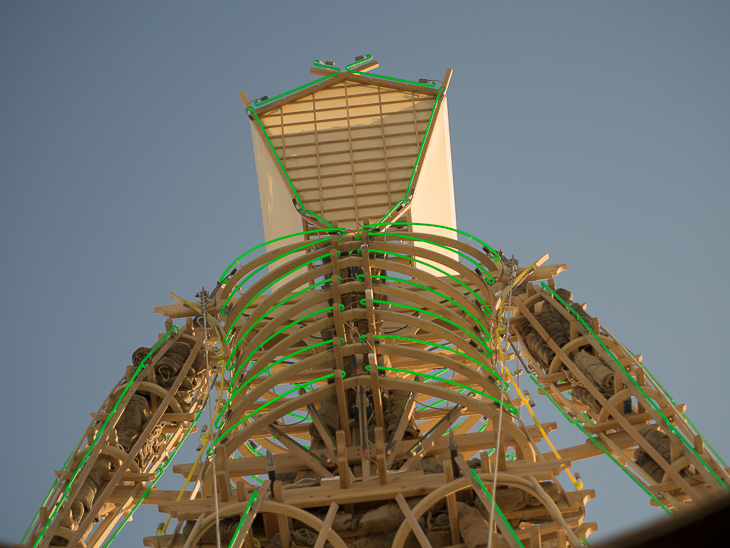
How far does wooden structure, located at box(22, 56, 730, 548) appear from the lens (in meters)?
10.0

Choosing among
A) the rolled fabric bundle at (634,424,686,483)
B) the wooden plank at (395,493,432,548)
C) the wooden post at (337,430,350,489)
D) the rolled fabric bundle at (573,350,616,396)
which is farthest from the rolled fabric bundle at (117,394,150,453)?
the rolled fabric bundle at (634,424,686,483)

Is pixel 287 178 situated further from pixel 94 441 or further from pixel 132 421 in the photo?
pixel 94 441

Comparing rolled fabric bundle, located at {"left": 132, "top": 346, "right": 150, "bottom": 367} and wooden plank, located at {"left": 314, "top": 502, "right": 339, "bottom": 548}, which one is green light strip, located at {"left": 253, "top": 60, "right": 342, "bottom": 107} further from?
wooden plank, located at {"left": 314, "top": 502, "right": 339, "bottom": 548}

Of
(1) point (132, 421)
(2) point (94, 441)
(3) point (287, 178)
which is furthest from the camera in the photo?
(3) point (287, 178)

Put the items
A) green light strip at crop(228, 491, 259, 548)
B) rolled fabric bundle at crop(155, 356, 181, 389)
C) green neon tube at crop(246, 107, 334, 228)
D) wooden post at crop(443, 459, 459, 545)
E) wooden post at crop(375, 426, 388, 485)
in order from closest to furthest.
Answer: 1. green light strip at crop(228, 491, 259, 548)
2. wooden post at crop(443, 459, 459, 545)
3. wooden post at crop(375, 426, 388, 485)
4. rolled fabric bundle at crop(155, 356, 181, 389)
5. green neon tube at crop(246, 107, 334, 228)

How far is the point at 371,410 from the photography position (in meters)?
13.2

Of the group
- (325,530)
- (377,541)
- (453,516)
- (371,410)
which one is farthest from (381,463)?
(371,410)

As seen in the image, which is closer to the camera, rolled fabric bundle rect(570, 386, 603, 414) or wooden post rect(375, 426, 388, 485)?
wooden post rect(375, 426, 388, 485)

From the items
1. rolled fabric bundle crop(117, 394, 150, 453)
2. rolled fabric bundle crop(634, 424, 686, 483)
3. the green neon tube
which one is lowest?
rolled fabric bundle crop(634, 424, 686, 483)

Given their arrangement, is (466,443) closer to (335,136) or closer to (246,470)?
(246,470)

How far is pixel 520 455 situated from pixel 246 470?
373 cm

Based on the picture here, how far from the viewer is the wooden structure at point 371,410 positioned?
10047mm

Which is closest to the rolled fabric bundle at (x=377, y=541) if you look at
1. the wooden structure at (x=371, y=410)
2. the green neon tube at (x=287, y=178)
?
the wooden structure at (x=371, y=410)

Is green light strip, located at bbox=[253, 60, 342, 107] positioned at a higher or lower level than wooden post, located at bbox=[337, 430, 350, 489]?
higher
